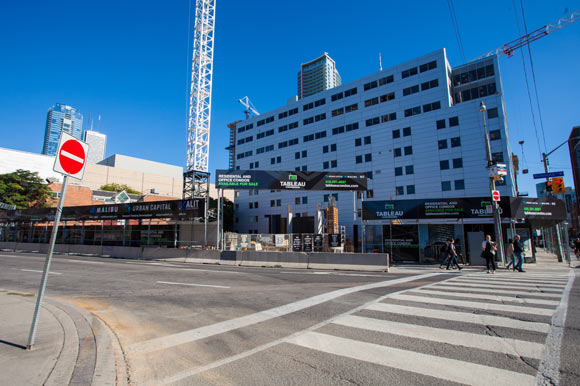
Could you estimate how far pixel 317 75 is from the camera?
602 ft

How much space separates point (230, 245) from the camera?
23375 millimetres

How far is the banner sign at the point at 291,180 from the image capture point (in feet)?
76.3

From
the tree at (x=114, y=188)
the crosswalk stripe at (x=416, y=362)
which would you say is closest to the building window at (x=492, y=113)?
the crosswalk stripe at (x=416, y=362)

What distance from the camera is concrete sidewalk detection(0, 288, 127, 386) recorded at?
3.41 metres

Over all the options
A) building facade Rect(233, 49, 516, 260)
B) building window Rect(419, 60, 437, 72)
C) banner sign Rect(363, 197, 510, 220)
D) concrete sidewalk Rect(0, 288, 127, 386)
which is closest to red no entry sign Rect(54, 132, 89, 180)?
concrete sidewalk Rect(0, 288, 127, 386)

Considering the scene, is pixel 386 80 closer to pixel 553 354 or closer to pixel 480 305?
pixel 480 305

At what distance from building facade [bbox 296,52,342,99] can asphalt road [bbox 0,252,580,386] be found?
575 feet

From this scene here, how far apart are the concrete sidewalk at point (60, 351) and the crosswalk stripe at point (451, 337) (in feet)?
12.3

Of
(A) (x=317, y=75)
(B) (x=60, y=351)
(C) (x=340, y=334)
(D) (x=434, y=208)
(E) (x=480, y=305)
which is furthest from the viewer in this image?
(A) (x=317, y=75)

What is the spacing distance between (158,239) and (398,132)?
40.4 metres

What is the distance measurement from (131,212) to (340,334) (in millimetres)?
28397

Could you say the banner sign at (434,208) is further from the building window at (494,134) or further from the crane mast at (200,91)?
the crane mast at (200,91)

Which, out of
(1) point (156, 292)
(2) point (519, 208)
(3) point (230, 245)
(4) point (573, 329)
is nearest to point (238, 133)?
(3) point (230, 245)

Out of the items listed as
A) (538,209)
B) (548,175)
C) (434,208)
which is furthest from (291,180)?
(548,175)
